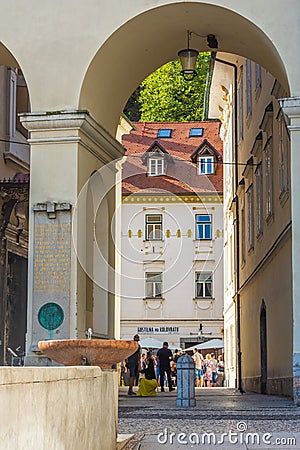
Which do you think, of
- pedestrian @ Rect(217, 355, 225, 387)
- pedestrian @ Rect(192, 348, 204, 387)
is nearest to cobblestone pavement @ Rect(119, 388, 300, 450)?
pedestrian @ Rect(192, 348, 204, 387)

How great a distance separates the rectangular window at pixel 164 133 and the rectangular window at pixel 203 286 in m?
7.06

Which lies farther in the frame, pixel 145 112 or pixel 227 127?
pixel 145 112

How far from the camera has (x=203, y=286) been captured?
47.5 m

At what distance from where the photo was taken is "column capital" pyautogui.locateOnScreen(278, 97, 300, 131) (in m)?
14.0

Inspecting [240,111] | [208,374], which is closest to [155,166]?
[208,374]

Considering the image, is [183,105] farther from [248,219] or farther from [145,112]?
[248,219]

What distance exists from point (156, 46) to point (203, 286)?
104 ft

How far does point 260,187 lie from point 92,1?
31.4ft

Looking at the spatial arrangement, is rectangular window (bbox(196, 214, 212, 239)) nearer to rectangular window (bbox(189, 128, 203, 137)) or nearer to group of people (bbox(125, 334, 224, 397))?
group of people (bbox(125, 334, 224, 397))

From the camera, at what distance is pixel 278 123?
19219mm

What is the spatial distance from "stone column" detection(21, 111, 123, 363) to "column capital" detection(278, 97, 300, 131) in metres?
3.00

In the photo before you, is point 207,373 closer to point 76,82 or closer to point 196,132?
point 196,132

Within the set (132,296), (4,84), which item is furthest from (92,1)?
(132,296)

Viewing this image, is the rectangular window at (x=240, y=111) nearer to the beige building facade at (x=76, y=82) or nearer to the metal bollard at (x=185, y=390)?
the beige building facade at (x=76, y=82)
